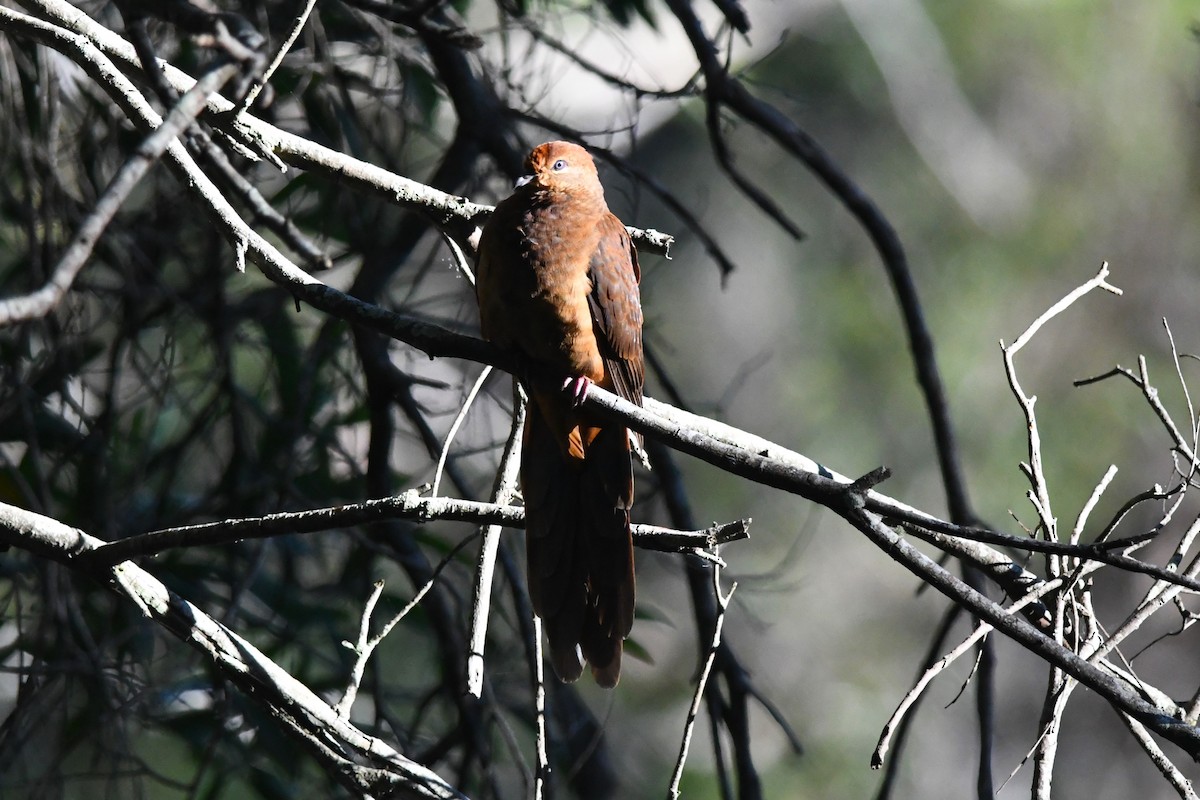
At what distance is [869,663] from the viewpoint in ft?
41.1

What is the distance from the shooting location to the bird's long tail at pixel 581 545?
2740 mm

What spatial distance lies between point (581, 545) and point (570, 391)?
1.27 feet

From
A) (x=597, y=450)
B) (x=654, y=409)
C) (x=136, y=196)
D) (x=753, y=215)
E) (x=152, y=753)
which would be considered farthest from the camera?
(x=753, y=215)

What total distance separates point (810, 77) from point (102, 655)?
34.0ft

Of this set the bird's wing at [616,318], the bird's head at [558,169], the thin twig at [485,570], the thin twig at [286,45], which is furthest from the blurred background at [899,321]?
the thin twig at [286,45]

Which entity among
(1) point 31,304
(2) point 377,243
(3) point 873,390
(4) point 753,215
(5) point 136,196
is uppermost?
(4) point 753,215

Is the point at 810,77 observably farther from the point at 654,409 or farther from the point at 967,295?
the point at 654,409

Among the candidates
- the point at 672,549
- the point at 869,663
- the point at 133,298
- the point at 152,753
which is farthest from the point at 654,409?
the point at 869,663

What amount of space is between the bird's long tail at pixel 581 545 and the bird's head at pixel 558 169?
0.68 metres

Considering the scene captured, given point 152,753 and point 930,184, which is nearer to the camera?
point 152,753

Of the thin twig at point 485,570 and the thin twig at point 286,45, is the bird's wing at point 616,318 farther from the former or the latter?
the thin twig at point 286,45

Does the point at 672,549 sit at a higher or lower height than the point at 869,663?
lower

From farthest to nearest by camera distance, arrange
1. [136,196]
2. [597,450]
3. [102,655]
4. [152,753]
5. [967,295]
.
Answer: [967,295] → [152,753] → [136,196] → [102,655] → [597,450]

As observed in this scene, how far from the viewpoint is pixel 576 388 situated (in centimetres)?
281
